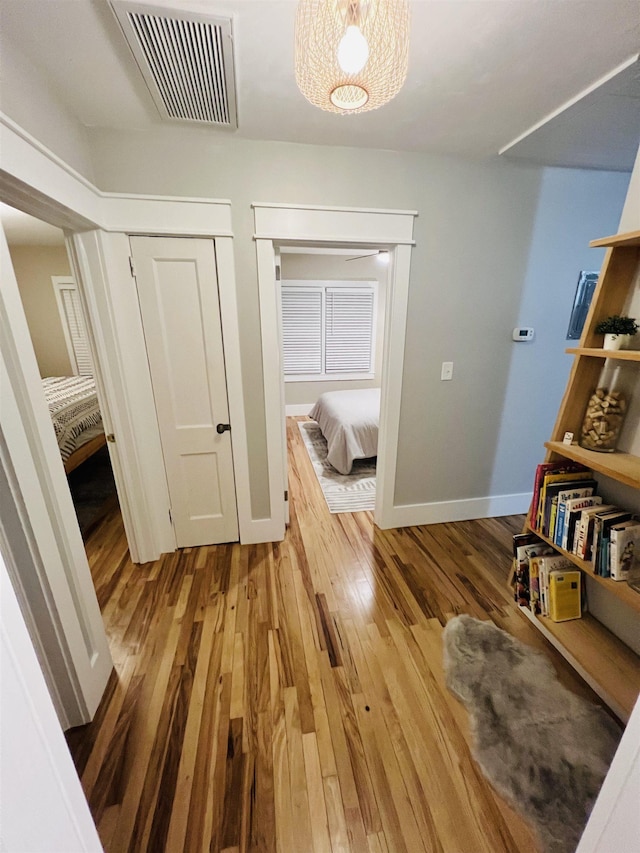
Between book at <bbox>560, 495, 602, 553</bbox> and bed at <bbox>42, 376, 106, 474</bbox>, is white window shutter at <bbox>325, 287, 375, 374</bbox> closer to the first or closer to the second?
bed at <bbox>42, 376, 106, 474</bbox>

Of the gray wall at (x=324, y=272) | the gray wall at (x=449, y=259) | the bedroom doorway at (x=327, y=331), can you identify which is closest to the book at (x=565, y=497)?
the gray wall at (x=449, y=259)

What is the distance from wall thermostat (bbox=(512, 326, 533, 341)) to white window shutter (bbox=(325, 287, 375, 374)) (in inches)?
132

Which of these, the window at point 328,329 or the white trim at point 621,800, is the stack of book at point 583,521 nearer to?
the white trim at point 621,800

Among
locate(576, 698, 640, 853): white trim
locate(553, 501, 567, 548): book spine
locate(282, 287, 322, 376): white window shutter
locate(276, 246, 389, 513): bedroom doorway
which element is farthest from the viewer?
locate(282, 287, 322, 376): white window shutter

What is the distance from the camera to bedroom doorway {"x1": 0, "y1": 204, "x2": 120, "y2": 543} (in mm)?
2779

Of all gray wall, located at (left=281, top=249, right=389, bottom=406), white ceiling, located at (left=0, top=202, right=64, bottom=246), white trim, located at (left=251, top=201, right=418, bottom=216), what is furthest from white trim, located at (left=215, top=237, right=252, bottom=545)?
gray wall, located at (left=281, top=249, right=389, bottom=406)

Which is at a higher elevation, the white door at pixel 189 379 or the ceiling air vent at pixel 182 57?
the ceiling air vent at pixel 182 57

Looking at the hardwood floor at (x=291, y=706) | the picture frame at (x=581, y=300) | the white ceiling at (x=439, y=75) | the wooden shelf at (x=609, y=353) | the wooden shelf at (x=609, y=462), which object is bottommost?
the hardwood floor at (x=291, y=706)

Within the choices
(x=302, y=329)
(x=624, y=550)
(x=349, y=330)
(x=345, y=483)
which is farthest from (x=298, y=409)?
(x=624, y=550)

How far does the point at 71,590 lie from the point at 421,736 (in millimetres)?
1476

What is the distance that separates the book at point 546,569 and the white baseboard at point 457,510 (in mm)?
925

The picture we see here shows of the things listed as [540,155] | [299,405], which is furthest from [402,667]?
[299,405]

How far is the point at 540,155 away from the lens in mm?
1854

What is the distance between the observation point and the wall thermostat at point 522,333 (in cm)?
223
